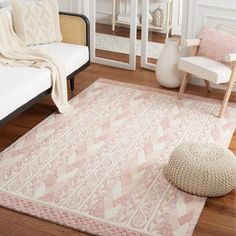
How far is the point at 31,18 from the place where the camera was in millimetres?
4105

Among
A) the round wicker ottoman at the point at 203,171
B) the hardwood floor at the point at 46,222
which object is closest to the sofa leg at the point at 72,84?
the hardwood floor at the point at 46,222

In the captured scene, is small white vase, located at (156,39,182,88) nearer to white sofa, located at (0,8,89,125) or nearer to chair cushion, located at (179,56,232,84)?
chair cushion, located at (179,56,232,84)

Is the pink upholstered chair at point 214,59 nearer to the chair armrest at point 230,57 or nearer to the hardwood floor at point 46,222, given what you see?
the chair armrest at point 230,57

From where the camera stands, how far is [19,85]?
3.39 metres

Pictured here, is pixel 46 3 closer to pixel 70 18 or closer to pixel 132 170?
pixel 70 18

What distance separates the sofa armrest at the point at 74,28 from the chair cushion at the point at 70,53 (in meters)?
0.08

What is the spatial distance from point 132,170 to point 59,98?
3.38 ft

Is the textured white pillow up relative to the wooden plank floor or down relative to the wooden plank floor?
up

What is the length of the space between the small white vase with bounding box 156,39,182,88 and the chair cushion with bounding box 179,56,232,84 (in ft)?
0.83

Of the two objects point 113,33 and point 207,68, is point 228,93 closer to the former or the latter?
point 207,68

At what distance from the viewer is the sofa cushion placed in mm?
3244

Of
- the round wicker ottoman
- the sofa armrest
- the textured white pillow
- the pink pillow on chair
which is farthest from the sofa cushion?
the pink pillow on chair

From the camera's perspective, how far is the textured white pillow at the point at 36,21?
4062 mm

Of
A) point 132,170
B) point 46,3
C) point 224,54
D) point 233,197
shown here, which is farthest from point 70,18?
point 233,197
